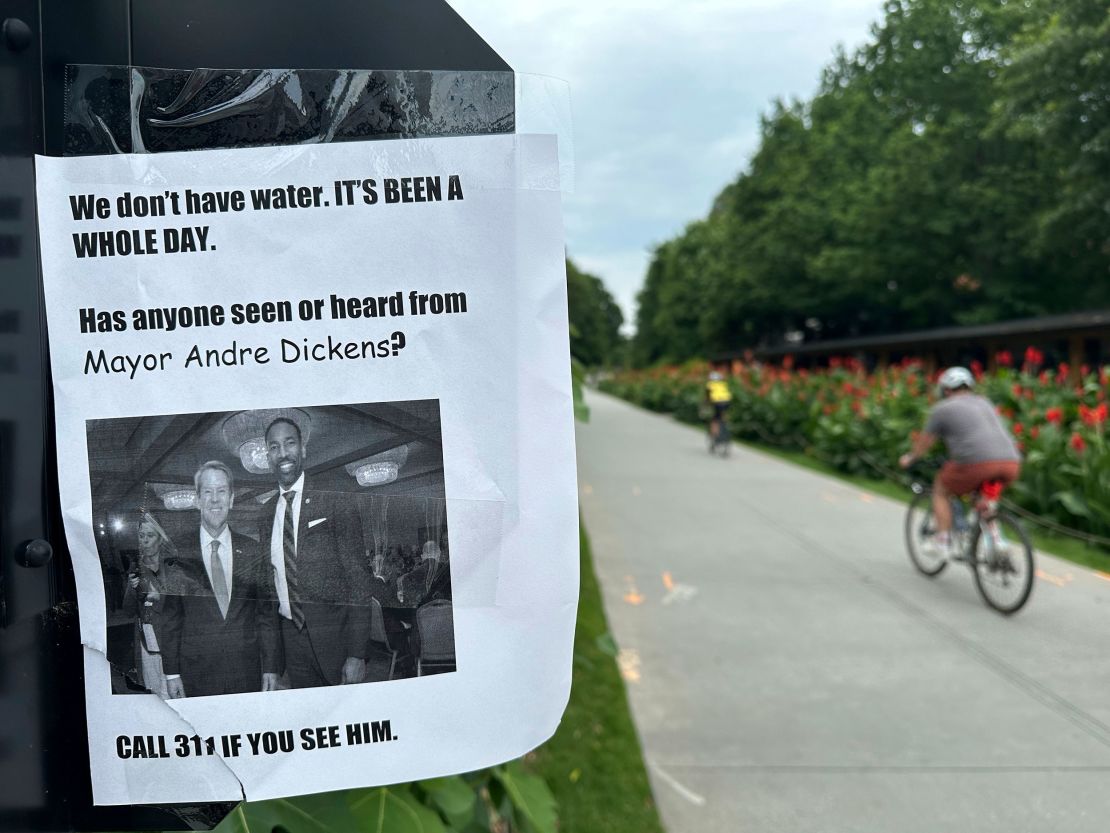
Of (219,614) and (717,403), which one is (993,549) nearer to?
(219,614)

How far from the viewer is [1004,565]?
6.70 m

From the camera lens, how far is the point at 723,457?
62.0 feet

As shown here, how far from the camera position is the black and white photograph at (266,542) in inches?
35.5

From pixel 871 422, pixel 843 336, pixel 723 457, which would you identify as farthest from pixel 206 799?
pixel 843 336

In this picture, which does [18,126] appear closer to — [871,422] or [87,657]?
[87,657]

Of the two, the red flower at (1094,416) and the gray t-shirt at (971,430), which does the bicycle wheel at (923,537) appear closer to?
the gray t-shirt at (971,430)

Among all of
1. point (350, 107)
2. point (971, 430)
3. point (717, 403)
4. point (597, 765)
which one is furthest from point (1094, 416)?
point (350, 107)

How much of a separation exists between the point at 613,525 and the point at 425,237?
9.71 m

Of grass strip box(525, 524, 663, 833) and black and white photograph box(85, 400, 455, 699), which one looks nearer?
black and white photograph box(85, 400, 455, 699)

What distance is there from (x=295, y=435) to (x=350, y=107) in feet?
1.04

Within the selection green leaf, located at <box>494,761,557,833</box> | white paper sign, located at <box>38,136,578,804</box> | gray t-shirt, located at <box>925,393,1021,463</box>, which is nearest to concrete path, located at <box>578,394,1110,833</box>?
gray t-shirt, located at <box>925,393,1021,463</box>

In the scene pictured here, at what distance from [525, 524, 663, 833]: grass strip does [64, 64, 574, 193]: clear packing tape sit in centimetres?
252

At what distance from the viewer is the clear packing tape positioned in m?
0.90

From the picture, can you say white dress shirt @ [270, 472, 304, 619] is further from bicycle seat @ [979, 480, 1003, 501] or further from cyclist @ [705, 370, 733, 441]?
cyclist @ [705, 370, 733, 441]
